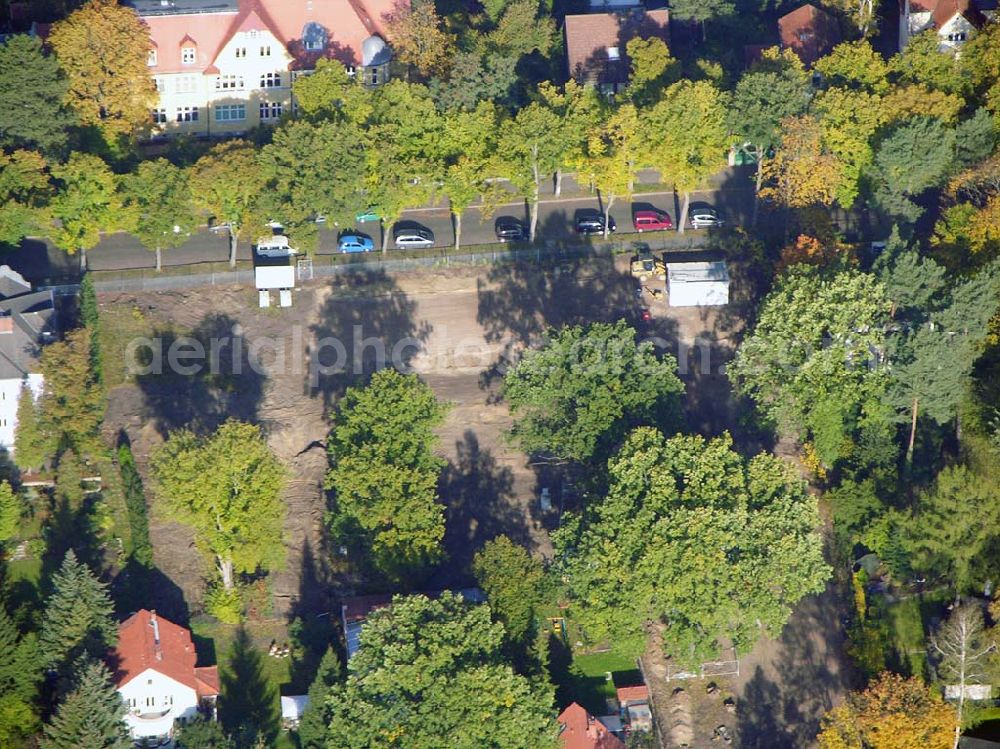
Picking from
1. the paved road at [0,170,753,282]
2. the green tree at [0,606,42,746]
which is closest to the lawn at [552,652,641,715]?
the green tree at [0,606,42,746]

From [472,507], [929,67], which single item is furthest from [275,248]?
[929,67]

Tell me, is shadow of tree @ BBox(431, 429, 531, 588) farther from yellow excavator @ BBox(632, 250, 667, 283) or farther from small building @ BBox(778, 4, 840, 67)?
small building @ BBox(778, 4, 840, 67)

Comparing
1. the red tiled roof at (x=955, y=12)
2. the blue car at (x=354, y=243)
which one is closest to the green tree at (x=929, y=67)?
the red tiled roof at (x=955, y=12)

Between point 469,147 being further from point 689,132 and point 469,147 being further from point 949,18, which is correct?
point 949,18

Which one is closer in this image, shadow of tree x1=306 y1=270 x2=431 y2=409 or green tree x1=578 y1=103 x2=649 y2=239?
shadow of tree x1=306 y1=270 x2=431 y2=409

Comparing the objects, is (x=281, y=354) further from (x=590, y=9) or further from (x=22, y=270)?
(x=590, y=9)

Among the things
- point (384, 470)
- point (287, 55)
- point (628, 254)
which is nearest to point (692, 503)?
point (384, 470)
